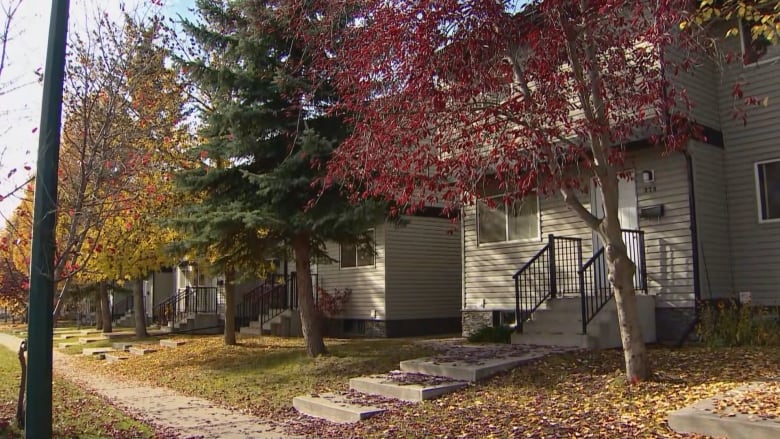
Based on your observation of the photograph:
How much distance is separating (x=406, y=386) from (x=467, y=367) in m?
0.99

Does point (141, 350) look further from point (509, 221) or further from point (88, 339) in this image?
point (509, 221)

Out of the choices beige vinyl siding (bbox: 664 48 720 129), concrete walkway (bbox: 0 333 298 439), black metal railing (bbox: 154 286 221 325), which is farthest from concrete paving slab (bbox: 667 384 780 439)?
black metal railing (bbox: 154 286 221 325)

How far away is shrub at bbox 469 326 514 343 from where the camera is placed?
42.4 ft

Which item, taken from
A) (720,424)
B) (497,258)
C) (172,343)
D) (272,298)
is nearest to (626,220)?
(497,258)

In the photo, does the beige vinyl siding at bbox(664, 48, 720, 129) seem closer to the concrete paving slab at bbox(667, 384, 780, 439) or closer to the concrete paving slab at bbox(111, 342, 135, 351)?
the concrete paving slab at bbox(667, 384, 780, 439)

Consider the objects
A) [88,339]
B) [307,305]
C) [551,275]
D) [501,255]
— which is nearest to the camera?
[551,275]

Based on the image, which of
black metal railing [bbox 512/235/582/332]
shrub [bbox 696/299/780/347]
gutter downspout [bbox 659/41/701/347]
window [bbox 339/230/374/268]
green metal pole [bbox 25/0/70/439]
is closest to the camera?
green metal pole [bbox 25/0/70/439]

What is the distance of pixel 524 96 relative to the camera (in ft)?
25.6

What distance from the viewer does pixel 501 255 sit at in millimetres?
14711

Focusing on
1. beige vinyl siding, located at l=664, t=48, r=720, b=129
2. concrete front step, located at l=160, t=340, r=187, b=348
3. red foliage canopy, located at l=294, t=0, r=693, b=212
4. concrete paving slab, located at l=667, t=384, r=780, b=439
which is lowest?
concrete front step, located at l=160, t=340, r=187, b=348

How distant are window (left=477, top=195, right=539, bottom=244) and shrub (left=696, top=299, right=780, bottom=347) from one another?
4064 millimetres

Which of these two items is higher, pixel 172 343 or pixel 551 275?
pixel 551 275

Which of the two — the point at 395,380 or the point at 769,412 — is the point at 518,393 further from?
the point at 769,412

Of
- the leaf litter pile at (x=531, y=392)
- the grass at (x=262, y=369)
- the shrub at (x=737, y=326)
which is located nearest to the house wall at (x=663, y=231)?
the shrub at (x=737, y=326)
